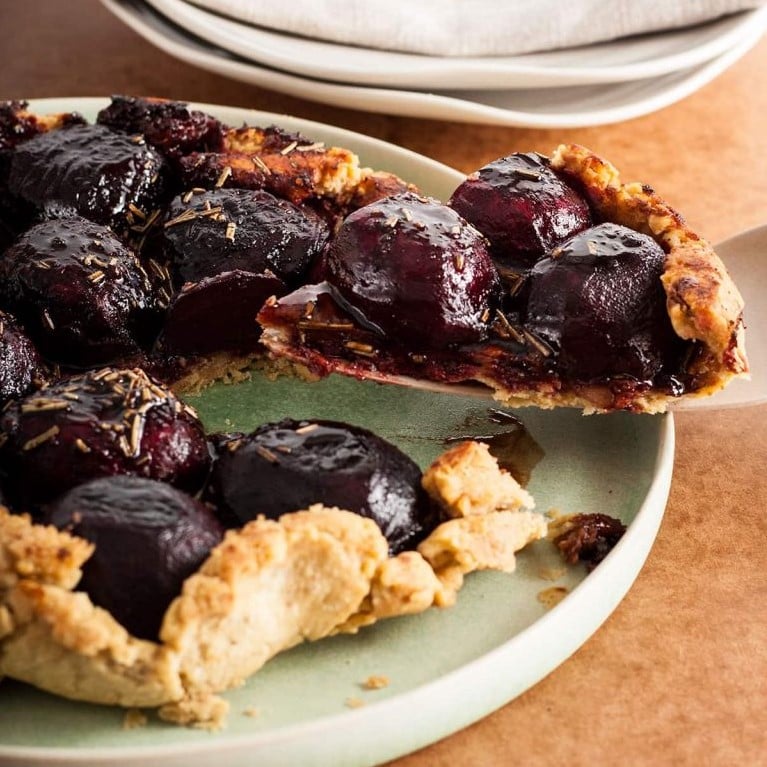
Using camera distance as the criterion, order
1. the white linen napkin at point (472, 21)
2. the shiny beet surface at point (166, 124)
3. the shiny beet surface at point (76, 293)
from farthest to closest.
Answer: the white linen napkin at point (472, 21)
the shiny beet surface at point (166, 124)
the shiny beet surface at point (76, 293)

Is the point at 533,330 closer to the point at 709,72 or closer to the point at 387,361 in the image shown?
the point at 387,361

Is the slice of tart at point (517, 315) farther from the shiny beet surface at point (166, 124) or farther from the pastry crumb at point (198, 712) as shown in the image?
the pastry crumb at point (198, 712)

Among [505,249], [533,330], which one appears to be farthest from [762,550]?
[505,249]

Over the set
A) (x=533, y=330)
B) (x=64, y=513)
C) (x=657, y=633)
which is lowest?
(x=657, y=633)

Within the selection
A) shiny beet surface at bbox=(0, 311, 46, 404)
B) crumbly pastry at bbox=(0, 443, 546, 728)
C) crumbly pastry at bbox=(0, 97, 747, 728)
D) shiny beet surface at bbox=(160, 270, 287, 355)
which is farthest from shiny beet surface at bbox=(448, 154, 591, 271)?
shiny beet surface at bbox=(0, 311, 46, 404)

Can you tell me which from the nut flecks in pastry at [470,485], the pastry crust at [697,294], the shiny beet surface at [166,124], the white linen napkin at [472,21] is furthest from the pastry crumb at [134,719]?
the white linen napkin at [472,21]
